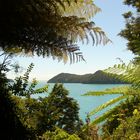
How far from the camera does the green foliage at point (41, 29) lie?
3.38 m

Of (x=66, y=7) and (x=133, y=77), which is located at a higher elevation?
(x=66, y=7)

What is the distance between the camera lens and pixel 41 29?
141 inches

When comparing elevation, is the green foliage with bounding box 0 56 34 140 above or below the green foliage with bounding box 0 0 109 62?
below

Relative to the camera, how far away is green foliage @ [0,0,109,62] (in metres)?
3.38

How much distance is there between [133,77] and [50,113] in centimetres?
132

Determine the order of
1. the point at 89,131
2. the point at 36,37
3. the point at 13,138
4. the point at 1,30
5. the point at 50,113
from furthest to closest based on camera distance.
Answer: the point at 89,131 < the point at 50,113 < the point at 36,37 < the point at 1,30 < the point at 13,138

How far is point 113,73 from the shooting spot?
9.20ft

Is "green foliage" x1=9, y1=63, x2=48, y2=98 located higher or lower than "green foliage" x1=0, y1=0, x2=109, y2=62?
lower

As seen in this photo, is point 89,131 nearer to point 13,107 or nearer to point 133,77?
point 13,107

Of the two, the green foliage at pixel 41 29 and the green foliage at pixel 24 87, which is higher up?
the green foliage at pixel 41 29

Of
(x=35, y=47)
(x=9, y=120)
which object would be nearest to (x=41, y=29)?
(x=35, y=47)

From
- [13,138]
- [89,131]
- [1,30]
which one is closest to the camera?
[13,138]

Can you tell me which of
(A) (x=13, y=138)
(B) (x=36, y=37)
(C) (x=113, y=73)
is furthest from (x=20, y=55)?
(C) (x=113, y=73)

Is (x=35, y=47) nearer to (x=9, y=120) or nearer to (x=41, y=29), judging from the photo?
(x=41, y=29)
